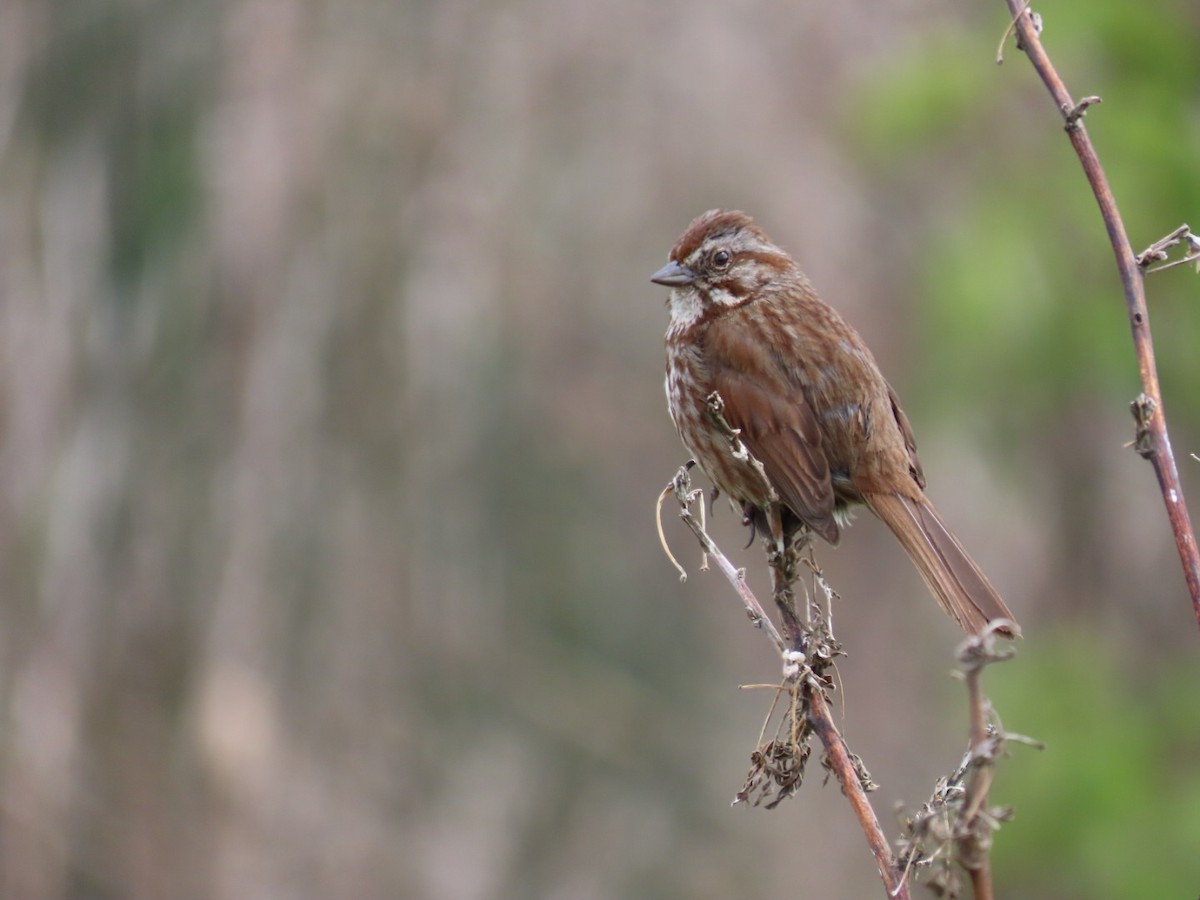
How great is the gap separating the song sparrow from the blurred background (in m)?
1.77

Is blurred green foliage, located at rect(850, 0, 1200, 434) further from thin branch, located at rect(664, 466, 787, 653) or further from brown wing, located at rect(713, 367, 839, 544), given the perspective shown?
thin branch, located at rect(664, 466, 787, 653)

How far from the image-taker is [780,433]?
3.62 m

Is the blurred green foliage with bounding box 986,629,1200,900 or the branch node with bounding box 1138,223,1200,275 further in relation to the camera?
the blurred green foliage with bounding box 986,629,1200,900

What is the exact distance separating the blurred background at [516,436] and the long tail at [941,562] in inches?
77.6

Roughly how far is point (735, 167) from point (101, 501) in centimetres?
311

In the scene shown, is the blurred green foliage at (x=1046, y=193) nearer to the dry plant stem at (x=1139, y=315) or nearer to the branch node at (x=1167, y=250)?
the branch node at (x=1167, y=250)

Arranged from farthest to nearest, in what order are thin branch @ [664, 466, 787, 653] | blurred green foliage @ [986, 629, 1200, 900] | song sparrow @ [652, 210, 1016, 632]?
blurred green foliage @ [986, 629, 1200, 900]
song sparrow @ [652, 210, 1016, 632]
thin branch @ [664, 466, 787, 653]

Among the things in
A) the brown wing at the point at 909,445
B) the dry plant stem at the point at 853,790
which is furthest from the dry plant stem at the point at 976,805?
the brown wing at the point at 909,445

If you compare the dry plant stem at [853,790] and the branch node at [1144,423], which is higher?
the branch node at [1144,423]

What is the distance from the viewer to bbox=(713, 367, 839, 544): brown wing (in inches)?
137

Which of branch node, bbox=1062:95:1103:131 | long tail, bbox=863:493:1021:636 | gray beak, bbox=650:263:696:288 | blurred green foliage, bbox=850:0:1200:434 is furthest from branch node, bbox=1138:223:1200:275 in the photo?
blurred green foliage, bbox=850:0:1200:434

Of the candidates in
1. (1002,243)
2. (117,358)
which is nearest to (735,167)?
(1002,243)

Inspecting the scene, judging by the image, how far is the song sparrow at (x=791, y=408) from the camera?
3.47 m

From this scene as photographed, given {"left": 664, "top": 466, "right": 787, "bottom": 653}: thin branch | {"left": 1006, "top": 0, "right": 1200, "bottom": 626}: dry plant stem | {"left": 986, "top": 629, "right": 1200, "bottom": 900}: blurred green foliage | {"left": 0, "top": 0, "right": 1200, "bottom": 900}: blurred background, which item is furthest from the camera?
{"left": 0, "top": 0, "right": 1200, "bottom": 900}: blurred background
